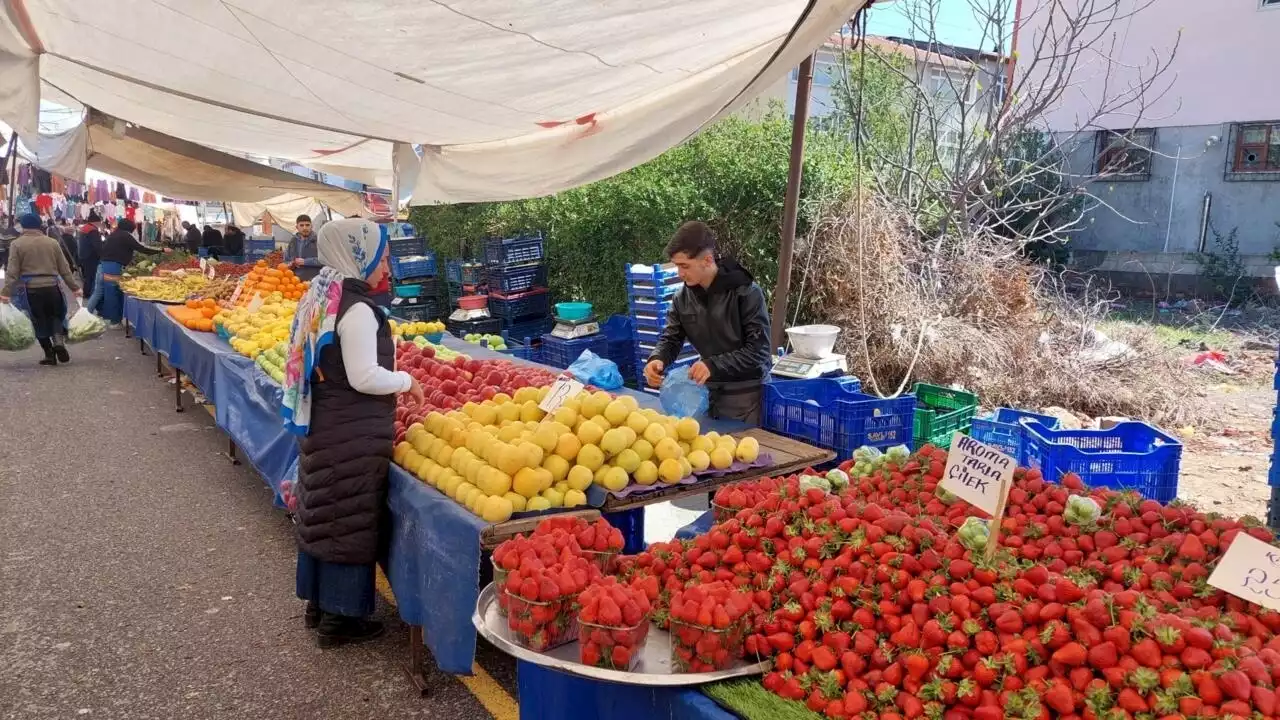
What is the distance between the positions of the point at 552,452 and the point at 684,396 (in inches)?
51.8

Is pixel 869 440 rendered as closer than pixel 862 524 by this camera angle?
No

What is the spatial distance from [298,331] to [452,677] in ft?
5.61

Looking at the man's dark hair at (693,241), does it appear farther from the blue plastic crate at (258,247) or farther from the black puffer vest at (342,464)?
the blue plastic crate at (258,247)

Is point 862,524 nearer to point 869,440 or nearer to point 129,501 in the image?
point 869,440

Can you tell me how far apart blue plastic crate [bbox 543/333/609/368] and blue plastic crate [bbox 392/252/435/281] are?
4931 mm

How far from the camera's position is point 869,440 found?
4355 mm

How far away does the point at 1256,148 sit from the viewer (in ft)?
48.5

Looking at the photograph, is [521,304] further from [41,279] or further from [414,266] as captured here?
[41,279]

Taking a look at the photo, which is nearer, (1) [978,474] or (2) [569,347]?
(1) [978,474]

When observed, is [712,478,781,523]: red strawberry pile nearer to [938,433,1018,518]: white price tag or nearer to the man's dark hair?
[938,433,1018,518]: white price tag

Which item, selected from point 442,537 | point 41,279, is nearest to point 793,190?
point 442,537

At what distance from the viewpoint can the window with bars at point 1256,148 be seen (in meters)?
14.5

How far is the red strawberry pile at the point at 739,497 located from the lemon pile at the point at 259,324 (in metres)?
4.61

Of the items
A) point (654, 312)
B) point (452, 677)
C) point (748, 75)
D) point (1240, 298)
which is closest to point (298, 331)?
point (452, 677)
